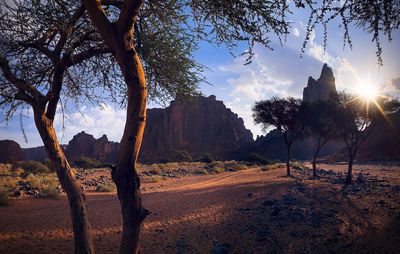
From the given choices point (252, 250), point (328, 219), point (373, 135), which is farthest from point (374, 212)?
point (373, 135)

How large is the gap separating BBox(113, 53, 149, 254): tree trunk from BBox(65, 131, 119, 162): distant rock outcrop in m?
102

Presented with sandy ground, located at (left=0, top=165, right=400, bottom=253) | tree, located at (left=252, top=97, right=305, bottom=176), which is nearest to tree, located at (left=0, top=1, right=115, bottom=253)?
sandy ground, located at (left=0, top=165, right=400, bottom=253)

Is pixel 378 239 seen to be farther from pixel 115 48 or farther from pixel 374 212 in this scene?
pixel 115 48

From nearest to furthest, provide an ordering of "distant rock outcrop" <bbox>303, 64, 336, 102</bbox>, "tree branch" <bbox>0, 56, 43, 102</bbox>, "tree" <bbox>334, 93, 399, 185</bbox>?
"tree branch" <bbox>0, 56, 43, 102</bbox>
"tree" <bbox>334, 93, 399, 185</bbox>
"distant rock outcrop" <bbox>303, 64, 336, 102</bbox>

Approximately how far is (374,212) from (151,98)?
31.1ft

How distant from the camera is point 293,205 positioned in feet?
40.4

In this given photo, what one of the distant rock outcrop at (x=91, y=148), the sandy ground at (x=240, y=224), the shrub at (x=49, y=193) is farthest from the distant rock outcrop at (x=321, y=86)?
the shrub at (x=49, y=193)

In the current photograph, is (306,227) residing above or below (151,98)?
below

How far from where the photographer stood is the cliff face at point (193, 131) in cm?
10056

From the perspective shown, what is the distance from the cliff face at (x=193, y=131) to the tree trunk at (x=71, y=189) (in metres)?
91.7

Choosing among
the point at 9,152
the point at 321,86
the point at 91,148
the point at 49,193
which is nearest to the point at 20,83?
A: the point at 49,193

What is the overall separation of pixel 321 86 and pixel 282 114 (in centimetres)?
8074

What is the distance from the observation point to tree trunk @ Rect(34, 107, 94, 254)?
228 inches

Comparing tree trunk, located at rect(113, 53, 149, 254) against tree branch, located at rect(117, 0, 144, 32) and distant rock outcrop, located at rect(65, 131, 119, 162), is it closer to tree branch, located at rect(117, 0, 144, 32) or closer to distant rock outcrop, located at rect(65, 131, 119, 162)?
tree branch, located at rect(117, 0, 144, 32)
